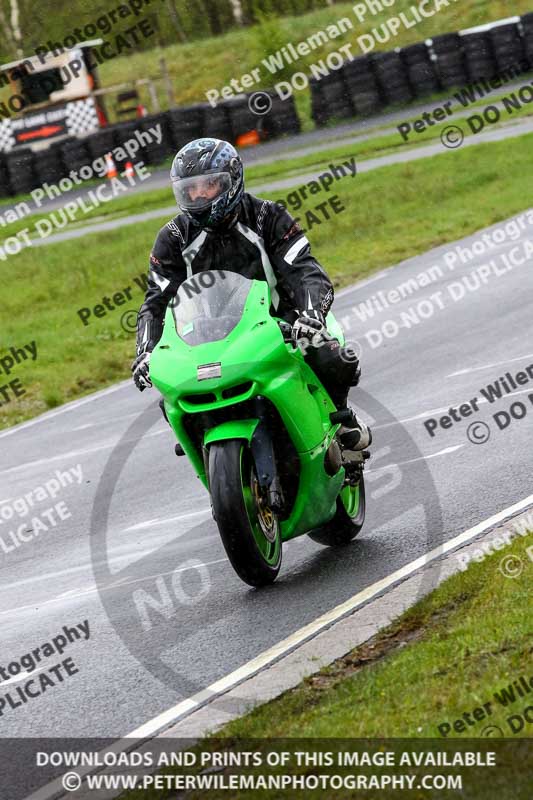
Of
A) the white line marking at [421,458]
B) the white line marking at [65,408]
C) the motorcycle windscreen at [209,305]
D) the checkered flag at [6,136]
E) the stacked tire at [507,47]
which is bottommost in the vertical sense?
the checkered flag at [6,136]

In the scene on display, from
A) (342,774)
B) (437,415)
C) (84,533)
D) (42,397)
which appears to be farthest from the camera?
(42,397)

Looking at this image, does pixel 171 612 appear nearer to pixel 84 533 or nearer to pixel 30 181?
pixel 84 533

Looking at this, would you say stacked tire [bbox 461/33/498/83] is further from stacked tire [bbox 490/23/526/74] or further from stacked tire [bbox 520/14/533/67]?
stacked tire [bbox 520/14/533/67]

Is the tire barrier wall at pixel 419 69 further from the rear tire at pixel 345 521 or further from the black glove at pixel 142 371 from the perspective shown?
the black glove at pixel 142 371

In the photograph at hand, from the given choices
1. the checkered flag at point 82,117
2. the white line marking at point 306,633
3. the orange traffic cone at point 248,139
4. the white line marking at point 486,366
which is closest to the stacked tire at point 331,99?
the orange traffic cone at point 248,139

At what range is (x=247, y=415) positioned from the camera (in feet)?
21.7

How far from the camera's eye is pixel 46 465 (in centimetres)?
1275

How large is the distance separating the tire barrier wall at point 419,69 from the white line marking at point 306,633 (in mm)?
29631

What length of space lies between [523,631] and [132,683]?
1913 mm

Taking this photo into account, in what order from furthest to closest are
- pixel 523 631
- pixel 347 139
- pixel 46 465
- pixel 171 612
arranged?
pixel 347 139
pixel 46 465
pixel 171 612
pixel 523 631

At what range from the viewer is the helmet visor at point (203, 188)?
6836mm

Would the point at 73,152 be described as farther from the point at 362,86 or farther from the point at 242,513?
the point at 242,513

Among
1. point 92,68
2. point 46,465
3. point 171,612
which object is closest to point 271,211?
point 171,612

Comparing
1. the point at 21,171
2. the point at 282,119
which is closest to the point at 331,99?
the point at 282,119
